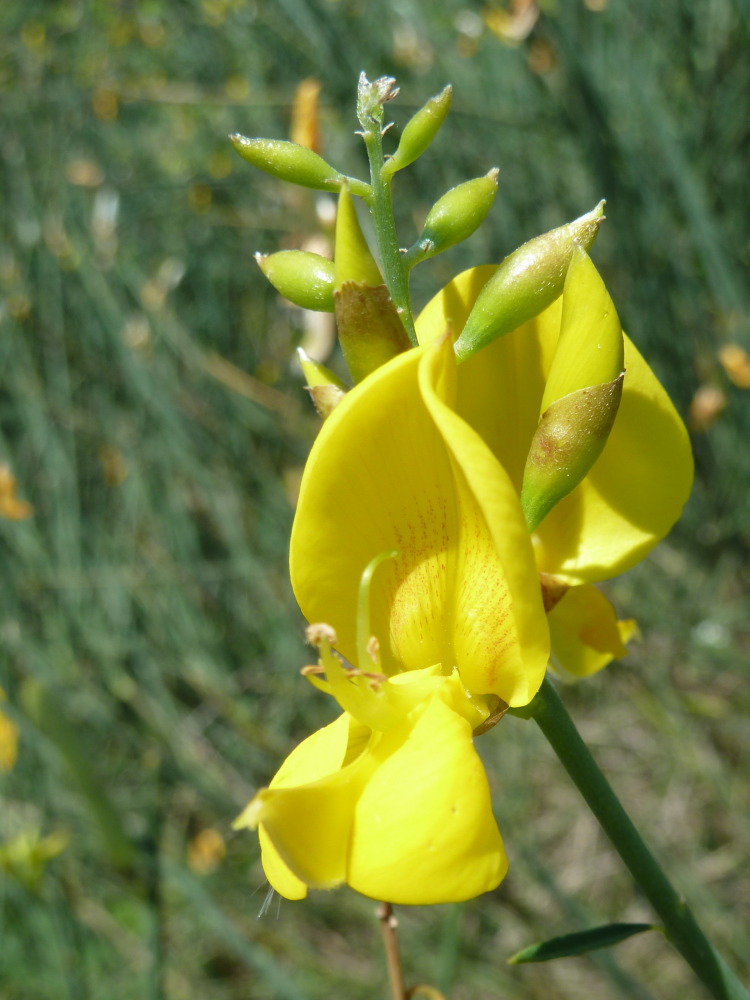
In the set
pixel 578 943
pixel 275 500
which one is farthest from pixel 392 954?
pixel 275 500

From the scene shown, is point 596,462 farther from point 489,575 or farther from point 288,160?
point 288,160

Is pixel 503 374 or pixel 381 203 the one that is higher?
pixel 381 203

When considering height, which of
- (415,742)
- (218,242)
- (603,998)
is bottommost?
(603,998)

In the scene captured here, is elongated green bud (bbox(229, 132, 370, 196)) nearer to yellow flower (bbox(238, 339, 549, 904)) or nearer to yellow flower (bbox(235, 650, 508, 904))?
yellow flower (bbox(238, 339, 549, 904))

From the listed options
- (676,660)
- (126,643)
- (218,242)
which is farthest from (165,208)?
(676,660)

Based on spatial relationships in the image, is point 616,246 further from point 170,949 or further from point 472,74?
point 170,949
